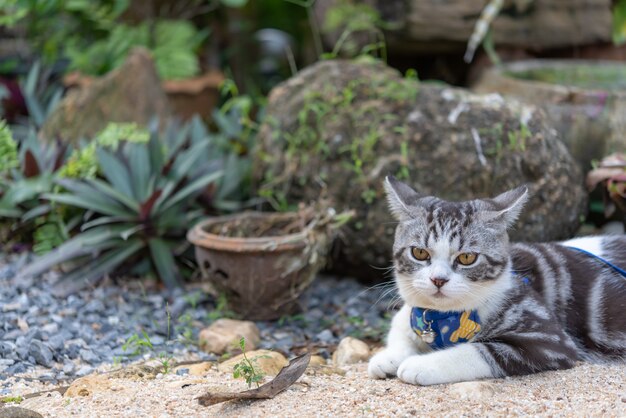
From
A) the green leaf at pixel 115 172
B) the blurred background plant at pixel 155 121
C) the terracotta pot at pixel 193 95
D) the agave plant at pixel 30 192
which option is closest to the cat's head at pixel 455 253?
the blurred background plant at pixel 155 121

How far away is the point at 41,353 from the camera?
12.2 feet

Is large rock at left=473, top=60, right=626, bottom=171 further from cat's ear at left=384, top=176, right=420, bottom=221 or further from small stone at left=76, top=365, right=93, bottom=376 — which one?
small stone at left=76, top=365, right=93, bottom=376

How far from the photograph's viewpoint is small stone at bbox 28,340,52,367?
3.71 metres

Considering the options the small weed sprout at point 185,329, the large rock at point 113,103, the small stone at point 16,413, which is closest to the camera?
the small stone at point 16,413

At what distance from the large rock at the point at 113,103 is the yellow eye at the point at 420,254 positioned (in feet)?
12.6

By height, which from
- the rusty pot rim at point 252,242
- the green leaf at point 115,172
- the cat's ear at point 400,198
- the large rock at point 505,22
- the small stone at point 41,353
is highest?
the large rock at point 505,22

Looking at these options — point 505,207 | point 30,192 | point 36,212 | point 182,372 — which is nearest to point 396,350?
point 505,207

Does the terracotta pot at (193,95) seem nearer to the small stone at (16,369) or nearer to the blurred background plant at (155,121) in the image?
the blurred background plant at (155,121)

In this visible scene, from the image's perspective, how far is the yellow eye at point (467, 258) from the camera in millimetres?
3088

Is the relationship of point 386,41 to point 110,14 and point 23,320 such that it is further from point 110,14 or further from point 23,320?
point 23,320

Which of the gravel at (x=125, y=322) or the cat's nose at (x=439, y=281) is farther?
the gravel at (x=125, y=322)

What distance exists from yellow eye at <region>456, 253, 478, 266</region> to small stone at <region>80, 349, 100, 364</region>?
2019mm

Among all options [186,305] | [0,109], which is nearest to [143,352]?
[186,305]

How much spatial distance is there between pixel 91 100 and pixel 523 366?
473cm
